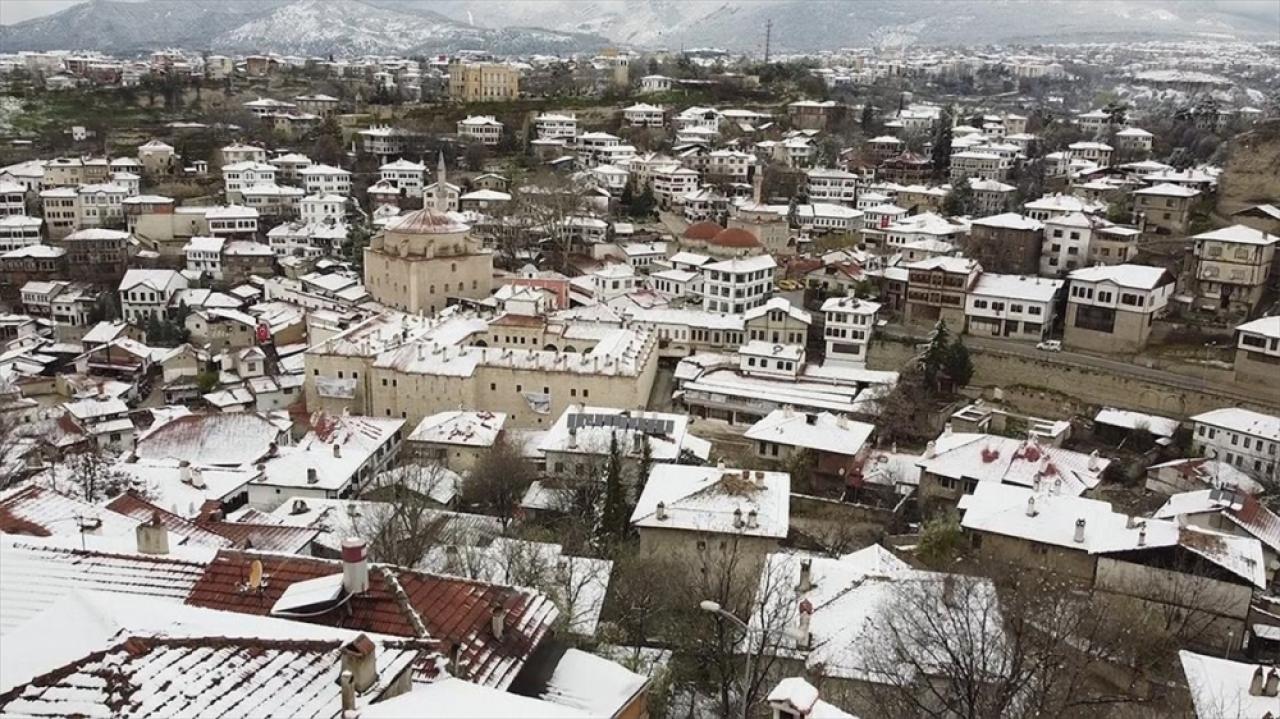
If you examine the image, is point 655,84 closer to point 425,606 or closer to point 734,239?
point 734,239

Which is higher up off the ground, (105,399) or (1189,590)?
(1189,590)

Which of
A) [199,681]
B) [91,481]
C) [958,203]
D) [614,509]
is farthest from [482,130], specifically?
[199,681]

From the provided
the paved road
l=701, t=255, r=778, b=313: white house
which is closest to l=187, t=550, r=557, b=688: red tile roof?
the paved road

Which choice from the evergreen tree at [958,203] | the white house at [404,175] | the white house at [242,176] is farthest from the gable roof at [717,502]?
the white house at [242,176]

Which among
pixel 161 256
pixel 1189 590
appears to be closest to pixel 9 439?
pixel 161 256

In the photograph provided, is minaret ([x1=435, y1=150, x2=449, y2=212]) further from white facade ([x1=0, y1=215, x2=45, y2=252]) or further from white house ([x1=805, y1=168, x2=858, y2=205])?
white house ([x1=805, y1=168, x2=858, y2=205])

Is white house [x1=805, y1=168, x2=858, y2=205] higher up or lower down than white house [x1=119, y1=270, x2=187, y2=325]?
higher up

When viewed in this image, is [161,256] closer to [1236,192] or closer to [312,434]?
[312,434]
